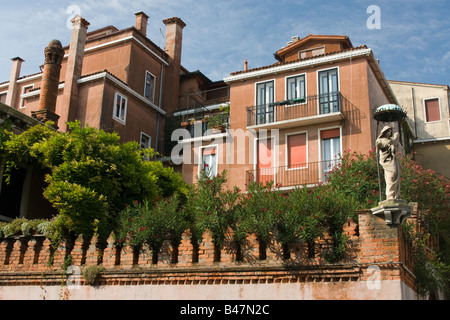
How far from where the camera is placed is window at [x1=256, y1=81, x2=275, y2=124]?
74.9 feet

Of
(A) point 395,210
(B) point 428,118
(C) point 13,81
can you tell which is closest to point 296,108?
(B) point 428,118

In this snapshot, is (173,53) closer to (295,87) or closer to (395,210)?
(295,87)

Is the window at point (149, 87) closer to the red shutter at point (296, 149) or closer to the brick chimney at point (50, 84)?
the brick chimney at point (50, 84)

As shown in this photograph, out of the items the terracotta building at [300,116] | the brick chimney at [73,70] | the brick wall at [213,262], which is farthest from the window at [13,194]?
the terracotta building at [300,116]

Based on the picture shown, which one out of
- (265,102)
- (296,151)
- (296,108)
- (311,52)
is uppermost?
(311,52)

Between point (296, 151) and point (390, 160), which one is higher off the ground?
point (296, 151)

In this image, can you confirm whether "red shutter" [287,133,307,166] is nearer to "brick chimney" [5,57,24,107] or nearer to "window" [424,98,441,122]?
"window" [424,98,441,122]

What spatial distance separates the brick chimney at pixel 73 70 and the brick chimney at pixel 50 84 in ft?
5.05

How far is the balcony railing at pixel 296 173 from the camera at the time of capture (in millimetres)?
20906

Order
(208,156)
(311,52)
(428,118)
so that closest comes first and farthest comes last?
(208,156)
(311,52)
(428,118)

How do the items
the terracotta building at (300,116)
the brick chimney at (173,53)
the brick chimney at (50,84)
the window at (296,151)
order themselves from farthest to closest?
the brick chimney at (173,53) < the brick chimney at (50,84) < the window at (296,151) < the terracotta building at (300,116)

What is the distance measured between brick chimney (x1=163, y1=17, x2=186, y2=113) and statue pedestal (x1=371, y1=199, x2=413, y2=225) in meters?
20.9

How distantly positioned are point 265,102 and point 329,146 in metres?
3.62

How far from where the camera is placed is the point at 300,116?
2208 cm
